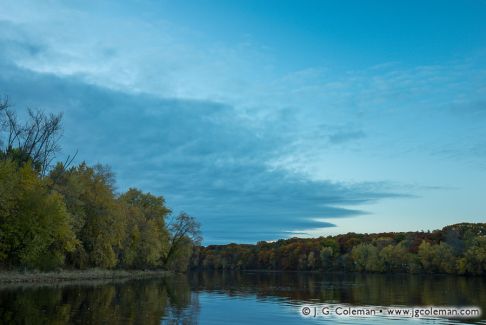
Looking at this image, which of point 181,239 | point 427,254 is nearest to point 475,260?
point 427,254

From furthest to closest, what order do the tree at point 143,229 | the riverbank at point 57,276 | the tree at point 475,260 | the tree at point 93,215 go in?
1. the tree at point 475,260
2. the tree at point 143,229
3. the tree at point 93,215
4. the riverbank at point 57,276

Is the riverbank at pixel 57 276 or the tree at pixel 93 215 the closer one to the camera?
the riverbank at pixel 57 276

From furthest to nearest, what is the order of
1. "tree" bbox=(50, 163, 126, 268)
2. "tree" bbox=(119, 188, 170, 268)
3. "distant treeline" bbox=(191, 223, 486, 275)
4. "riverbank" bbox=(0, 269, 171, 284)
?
"distant treeline" bbox=(191, 223, 486, 275) → "tree" bbox=(119, 188, 170, 268) → "tree" bbox=(50, 163, 126, 268) → "riverbank" bbox=(0, 269, 171, 284)

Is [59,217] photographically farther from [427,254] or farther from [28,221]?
[427,254]

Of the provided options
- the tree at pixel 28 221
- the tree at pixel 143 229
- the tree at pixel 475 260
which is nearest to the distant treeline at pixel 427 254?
the tree at pixel 475 260

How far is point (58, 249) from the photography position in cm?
6175

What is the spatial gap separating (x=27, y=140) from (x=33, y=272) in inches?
686

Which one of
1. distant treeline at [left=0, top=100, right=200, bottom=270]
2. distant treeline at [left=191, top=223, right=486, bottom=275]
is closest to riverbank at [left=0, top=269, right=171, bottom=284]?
A: distant treeline at [left=0, top=100, right=200, bottom=270]

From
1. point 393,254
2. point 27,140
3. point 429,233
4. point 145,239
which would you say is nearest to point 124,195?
point 145,239

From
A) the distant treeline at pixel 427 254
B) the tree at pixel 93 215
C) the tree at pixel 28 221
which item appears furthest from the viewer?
the distant treeline at pixel 427 254

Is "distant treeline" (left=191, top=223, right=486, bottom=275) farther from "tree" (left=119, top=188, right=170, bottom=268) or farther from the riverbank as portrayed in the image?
the riverbank

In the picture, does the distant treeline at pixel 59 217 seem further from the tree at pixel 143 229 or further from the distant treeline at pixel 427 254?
the distant treeline at pixel 427 254

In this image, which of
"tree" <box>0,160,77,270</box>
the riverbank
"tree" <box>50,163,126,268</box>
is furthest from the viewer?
"tree" <box>50,163,126,268</box>

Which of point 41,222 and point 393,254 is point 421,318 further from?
point 393,254
